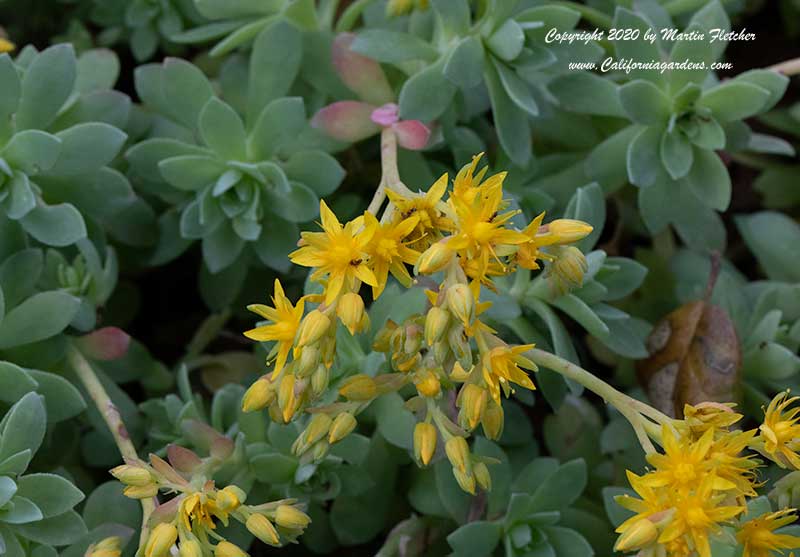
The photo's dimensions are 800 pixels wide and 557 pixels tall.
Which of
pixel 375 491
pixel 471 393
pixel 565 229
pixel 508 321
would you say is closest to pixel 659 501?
pixel 471 393

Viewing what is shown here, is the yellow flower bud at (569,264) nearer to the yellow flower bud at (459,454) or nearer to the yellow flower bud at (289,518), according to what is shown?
the yellow flower bud at (459,454)

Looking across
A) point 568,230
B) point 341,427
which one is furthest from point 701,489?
point 341,427

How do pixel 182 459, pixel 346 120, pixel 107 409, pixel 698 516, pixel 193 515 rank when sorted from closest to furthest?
pixel 698 516, pixel 193 515, pixel 182 459, pixel 107 409, pixel 346 120

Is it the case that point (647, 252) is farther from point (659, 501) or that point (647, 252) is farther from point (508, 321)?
point (659, 501)

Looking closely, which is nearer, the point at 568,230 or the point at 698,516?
the point at 698,516

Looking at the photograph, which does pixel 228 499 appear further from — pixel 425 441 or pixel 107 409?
pixel 107 409

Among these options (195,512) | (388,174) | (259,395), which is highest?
(388,174)
